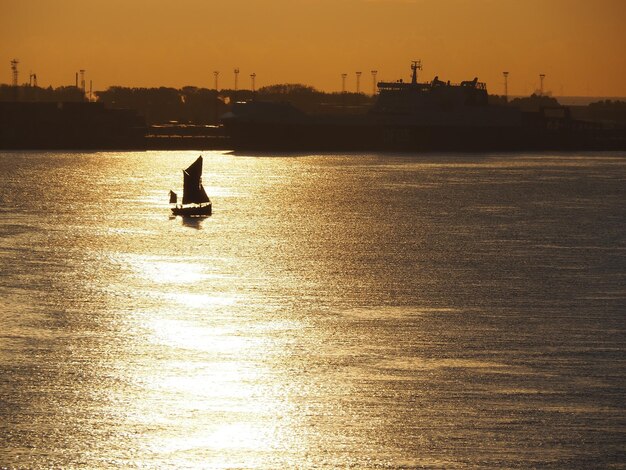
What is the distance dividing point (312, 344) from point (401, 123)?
153 metres

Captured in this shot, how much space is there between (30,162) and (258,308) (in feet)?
380

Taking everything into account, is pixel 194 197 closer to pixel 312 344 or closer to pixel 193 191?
pixel 193 191

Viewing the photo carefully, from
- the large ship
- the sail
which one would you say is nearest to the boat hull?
the sail

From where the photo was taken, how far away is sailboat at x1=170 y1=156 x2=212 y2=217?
6788 centimetres

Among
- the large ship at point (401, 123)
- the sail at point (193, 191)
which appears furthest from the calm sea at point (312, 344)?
the large ship at point (401, 123)

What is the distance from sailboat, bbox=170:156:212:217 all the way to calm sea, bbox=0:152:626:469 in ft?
18.7

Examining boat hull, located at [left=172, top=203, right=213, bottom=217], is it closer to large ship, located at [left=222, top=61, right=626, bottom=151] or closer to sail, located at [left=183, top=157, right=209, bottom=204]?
sail, located at [left=183, top=157, right=209, bottom=204]

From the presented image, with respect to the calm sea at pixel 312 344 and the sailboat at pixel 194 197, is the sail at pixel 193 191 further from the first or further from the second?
the calm sea at pixel 312 344

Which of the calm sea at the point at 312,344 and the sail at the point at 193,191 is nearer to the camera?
the calm sea at the point at 312,344

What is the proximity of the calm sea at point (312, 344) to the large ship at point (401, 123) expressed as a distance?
114 metres

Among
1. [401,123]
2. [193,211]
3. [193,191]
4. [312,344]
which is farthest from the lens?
[401,123]

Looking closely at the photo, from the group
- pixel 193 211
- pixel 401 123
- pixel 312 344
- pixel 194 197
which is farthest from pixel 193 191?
pixel 401 123

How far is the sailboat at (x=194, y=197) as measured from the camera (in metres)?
67.9

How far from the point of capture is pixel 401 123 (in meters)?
179
